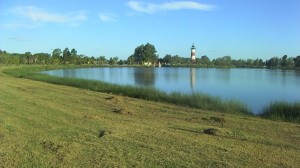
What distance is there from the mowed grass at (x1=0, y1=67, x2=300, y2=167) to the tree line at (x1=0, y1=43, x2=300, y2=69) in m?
124

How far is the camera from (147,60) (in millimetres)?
173500

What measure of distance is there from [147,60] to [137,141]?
16521cm

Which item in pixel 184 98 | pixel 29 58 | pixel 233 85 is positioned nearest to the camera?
pixel 184 98

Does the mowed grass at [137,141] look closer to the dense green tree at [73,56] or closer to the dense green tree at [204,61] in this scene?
the dense green tree at [73,56]

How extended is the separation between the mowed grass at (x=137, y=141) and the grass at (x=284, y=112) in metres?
2.69

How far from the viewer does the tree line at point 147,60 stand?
137m

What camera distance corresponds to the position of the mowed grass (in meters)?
7.05

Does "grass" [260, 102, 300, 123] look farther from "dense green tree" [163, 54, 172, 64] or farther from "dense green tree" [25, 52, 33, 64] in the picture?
"dense green tree" [163, 54, 172, 64]

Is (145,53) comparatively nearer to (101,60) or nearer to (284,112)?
(101,60)

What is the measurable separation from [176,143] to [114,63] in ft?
561

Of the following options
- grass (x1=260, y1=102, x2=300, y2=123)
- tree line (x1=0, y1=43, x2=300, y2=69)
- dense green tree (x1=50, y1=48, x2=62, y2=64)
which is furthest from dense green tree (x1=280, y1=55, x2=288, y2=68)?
grass (x1=260, y1=102, x2=300, y2=123)

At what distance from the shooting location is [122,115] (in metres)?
13.3

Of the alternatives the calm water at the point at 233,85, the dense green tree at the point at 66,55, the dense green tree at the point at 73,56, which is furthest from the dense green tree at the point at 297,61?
the dense green tree at the point at 66,55

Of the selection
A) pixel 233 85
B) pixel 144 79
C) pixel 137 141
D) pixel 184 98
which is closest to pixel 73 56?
pixel 144 79
